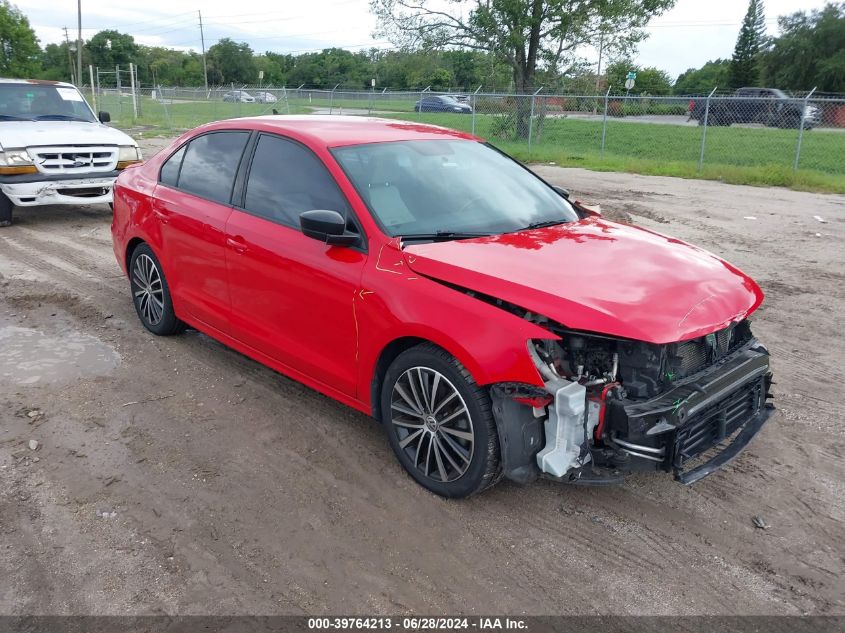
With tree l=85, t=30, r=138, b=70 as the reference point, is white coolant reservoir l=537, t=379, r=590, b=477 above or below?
below

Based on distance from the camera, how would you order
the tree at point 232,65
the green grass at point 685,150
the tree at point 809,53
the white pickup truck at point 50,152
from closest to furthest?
the white pickup truck at point 50,152 → the green grass at point 685,150 → the tree at point 809,53 → the tree at point 232,65

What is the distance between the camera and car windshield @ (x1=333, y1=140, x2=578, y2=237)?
3920 millimetres

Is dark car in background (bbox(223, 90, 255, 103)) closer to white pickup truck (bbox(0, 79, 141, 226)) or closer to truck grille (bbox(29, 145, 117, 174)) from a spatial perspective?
white pickup truck (bbox(0, 79, 141, 226))

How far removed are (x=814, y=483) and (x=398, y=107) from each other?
27.1 m

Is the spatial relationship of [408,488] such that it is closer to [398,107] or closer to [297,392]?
[297,392]

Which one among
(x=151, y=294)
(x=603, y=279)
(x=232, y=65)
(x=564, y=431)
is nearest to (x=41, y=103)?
(x=151, y=294)

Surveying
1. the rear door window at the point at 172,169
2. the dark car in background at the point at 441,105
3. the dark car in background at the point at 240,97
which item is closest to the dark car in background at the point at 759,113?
the dark car in background at the point at 441,105

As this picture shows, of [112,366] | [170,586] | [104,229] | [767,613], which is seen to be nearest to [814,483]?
[767,613]

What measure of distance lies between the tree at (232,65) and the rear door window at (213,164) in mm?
96061

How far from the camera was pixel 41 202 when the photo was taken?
9.66 meters

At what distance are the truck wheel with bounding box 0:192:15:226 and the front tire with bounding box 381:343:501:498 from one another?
8419 millimetres

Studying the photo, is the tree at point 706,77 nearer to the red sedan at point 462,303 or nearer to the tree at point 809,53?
the tree at point 809,53

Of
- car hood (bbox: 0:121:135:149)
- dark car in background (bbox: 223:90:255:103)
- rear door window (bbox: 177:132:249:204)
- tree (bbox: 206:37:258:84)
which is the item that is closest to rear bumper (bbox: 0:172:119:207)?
car hood (bbox: 0:121:135:149)

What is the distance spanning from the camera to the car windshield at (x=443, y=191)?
3.92m
